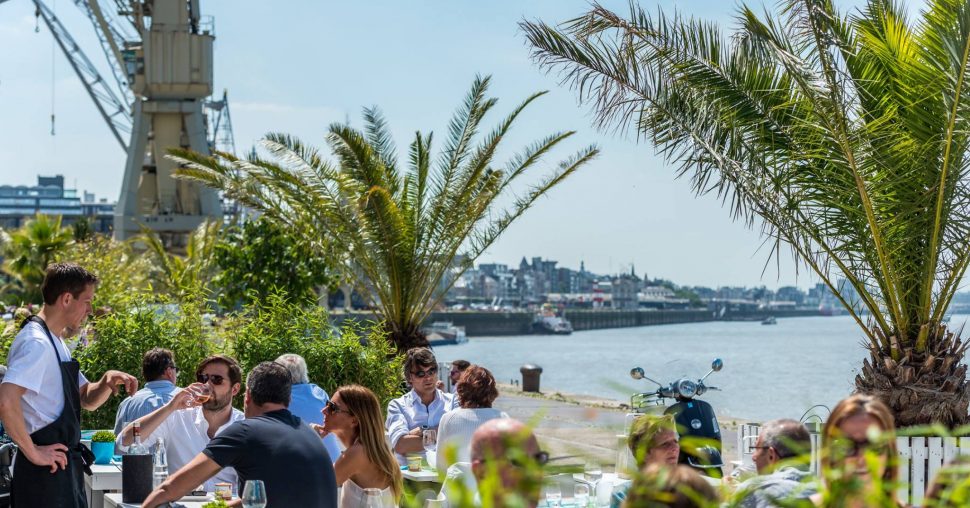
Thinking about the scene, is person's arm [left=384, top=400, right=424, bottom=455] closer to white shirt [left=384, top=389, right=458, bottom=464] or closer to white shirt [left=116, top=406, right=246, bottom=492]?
white shirt [left=384, top=389, right=458, bottom=464]

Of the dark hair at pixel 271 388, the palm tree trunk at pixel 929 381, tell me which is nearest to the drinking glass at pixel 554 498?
the dark hair at pixel 271 388

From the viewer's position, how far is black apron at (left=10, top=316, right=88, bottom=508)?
5402mm

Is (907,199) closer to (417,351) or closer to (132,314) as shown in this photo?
(417,351)

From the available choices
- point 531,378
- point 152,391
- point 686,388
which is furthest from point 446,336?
point 152,391

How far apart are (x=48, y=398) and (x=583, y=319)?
151407 millimetres

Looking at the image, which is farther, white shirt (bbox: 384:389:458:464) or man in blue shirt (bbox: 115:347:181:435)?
white shirt (bbox: 384:389:458:464)

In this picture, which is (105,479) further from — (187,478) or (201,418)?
(187,478)

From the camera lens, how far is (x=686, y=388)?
29.7 ft

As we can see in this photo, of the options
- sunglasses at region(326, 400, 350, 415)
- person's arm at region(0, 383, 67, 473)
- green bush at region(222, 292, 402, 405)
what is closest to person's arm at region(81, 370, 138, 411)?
person's arm at region(0, 383, 67, 473)

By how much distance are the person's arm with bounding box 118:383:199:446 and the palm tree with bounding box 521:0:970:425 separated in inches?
206

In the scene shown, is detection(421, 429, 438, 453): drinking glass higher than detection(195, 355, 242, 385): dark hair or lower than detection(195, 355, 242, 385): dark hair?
lower

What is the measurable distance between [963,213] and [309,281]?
17196 mm

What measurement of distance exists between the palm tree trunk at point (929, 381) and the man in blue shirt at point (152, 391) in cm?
527

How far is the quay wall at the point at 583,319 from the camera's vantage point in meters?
124
